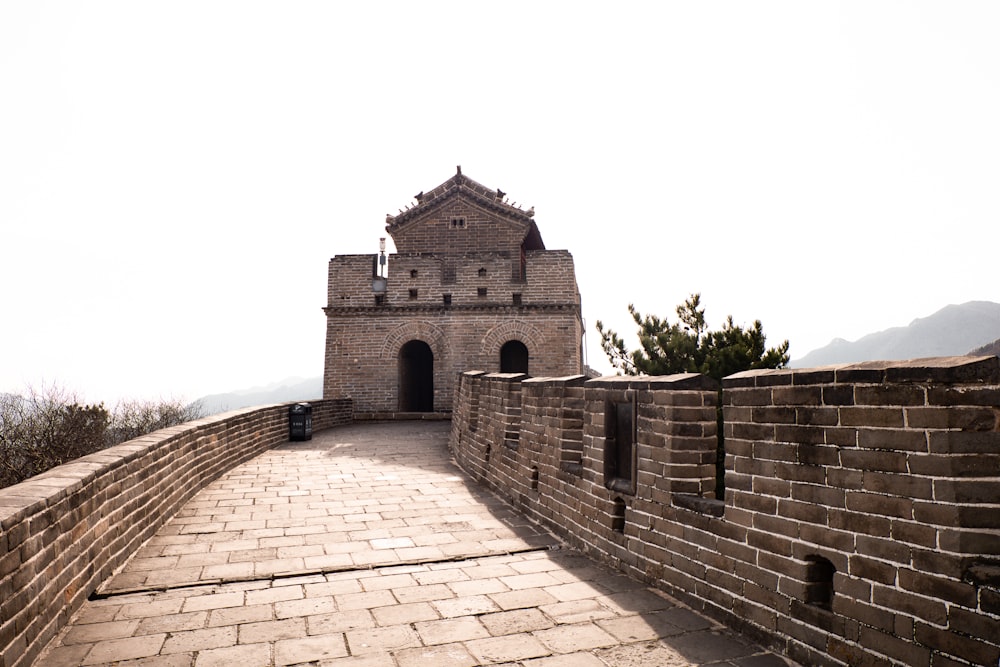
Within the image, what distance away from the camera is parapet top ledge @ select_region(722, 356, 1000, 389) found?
2.43 meters

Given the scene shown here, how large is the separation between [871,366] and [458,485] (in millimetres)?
6127

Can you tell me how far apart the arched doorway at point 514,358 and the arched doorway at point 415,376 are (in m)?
2.50

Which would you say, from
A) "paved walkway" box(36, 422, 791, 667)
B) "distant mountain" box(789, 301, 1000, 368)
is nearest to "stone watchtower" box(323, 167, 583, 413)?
"paved walkway" box(36, 422, 791, 667)

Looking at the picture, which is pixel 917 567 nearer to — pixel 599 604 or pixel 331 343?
pixel 599 604

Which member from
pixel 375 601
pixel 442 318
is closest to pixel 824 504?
pixel 375 601

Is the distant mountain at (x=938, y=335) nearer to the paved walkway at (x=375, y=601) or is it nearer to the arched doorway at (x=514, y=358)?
the arched doorway at (x=514, y=358)

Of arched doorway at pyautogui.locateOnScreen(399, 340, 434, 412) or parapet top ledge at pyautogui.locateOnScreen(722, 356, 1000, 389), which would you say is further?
arched doorway at pyautogui.locateOnScreen(399, 340, 434, 412)

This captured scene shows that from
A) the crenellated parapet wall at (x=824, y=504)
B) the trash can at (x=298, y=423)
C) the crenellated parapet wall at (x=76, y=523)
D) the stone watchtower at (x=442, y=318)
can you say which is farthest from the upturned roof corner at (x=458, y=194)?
the crenellated parapet wall at (x=824, y=504)

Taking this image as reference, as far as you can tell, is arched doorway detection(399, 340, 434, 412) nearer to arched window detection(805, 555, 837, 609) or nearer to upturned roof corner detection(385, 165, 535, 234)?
upturned roof corner detection(385, 165, 535, 234)

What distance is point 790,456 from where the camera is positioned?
316cm

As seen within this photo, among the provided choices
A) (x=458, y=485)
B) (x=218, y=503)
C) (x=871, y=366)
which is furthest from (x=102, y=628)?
(x=458, y=485)

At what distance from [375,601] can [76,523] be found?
198 cm

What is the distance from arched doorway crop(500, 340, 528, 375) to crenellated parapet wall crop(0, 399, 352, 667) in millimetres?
13715

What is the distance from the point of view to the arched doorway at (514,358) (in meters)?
20.6
